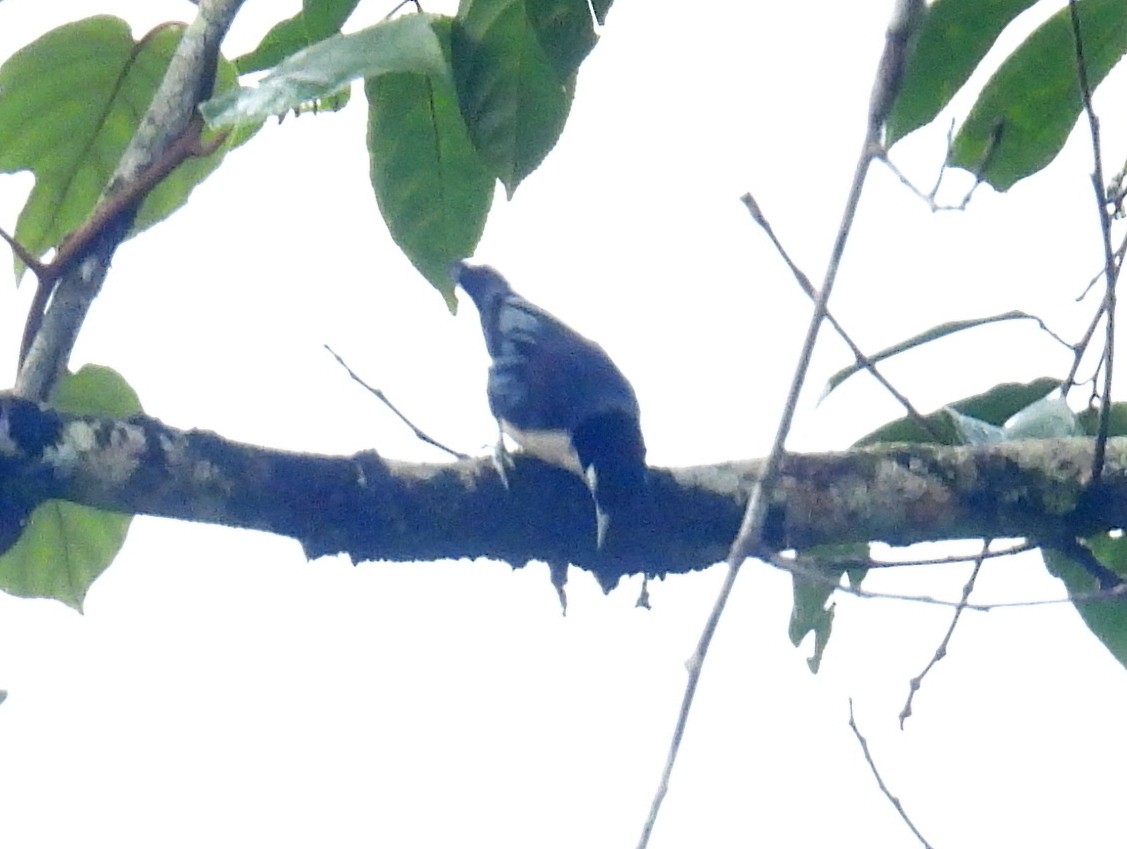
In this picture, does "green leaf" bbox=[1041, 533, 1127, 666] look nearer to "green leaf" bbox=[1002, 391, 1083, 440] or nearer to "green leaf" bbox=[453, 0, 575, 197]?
"green leaf" bbox=[1002, 391, 1083, 440]

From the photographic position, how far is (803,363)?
119 cm

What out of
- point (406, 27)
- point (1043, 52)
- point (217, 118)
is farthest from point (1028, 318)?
point (217, 118)

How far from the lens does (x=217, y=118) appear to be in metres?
1.68

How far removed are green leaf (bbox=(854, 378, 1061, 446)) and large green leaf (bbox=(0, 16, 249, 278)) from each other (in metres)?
1.29

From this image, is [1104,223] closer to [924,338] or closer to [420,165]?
[924,338]

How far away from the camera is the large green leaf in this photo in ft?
8.57

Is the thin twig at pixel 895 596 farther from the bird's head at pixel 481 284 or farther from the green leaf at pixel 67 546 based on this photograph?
the bird's head at pixel 481 284

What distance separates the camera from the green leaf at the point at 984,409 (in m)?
2.40

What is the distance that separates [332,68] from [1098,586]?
1.42m

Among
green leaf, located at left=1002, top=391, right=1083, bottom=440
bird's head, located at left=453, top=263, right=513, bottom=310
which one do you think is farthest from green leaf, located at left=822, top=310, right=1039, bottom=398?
bird's head, located at left=453, top=263, right=513, bottom=310

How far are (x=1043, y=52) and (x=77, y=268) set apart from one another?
1.47m

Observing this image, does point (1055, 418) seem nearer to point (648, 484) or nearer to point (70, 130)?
point (648, 484)

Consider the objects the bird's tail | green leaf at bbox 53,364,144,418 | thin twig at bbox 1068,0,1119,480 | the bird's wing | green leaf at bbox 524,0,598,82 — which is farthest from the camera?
the bird's wing

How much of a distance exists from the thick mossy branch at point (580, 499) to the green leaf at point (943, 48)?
0.52 metres
